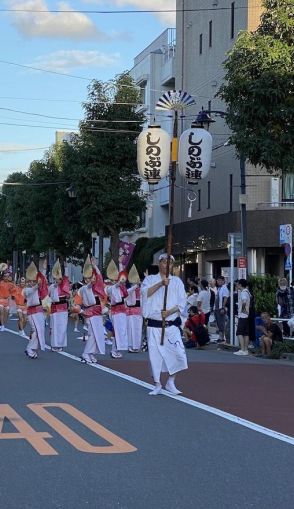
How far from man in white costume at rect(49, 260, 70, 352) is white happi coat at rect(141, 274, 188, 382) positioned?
7627 millimetres

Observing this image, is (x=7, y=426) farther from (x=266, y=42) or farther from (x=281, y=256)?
(x=281, y=256)

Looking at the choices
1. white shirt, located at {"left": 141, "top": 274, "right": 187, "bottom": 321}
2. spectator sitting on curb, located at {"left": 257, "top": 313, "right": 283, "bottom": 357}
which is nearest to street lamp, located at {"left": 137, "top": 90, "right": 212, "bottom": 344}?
spectator sitting on curb, located at {"left": 257, "top": 313, "right": 283, "bottom": 357}

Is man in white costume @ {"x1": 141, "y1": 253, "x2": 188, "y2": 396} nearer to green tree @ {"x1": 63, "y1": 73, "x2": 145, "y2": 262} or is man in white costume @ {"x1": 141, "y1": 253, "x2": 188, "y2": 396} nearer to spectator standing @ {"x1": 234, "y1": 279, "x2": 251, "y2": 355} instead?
spectator standing @ {"x1": 234, "y1": 279, "x2": 251, "y2": 355}

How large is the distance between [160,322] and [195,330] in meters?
11.1

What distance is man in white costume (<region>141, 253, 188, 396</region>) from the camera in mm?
12195

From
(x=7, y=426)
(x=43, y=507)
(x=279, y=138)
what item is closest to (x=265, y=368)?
(x=279, y=138)

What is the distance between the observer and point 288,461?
25.5 feet

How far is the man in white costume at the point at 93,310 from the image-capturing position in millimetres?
17234

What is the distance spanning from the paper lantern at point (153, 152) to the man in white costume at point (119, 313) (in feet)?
19.4

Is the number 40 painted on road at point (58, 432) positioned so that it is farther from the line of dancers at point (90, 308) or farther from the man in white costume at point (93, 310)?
the line of dancers at point (90, 308)

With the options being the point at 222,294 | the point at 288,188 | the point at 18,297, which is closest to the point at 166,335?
the point at 222,294

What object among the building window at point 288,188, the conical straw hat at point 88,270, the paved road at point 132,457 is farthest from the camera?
the building window at point 288,188

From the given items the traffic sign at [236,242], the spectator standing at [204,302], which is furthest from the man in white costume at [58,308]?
the spectator standing at [204,302]

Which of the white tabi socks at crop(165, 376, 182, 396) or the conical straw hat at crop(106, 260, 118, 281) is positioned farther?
the conical straw hat at crop(106, 260, 118, 281)
